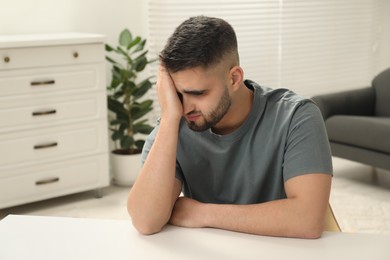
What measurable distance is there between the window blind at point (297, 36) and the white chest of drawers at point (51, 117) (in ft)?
2.98

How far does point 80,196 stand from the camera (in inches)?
168

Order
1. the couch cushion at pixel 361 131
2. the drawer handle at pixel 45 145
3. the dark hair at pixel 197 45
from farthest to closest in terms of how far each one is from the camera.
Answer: the couch cushion at pixel 361 131 → the drawer handle at pixel 45 145 → the dark hair at pixel 197 45

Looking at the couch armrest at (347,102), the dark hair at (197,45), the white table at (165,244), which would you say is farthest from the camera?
the couch armrest at (347,102)

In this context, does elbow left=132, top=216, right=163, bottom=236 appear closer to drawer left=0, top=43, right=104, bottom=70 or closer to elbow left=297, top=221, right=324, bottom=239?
elbow left=297, top=221, right=324, bottom=239

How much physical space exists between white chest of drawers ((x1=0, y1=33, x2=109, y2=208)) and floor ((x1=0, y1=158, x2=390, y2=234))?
12 cm

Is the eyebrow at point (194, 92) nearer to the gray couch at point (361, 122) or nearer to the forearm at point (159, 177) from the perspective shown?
the forearm at point (159, 177)

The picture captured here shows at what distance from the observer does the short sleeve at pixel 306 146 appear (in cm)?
165

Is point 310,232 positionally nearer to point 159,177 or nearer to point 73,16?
point 159,177

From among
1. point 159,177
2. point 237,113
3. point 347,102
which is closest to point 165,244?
point 159,177

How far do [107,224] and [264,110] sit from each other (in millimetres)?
573

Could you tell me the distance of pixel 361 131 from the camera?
14.2 ft

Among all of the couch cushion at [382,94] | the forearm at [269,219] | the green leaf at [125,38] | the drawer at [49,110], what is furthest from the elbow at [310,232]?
the couch cushion at [382,94]

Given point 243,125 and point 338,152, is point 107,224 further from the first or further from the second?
point 338,152

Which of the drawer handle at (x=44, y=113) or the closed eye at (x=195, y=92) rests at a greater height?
the closed eye at (x=195, y=92)
